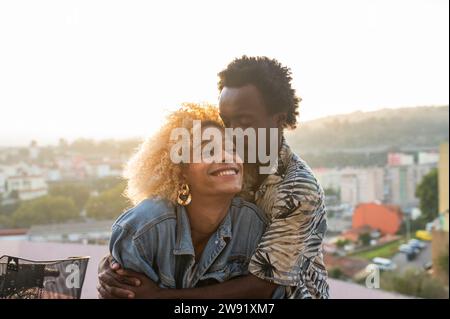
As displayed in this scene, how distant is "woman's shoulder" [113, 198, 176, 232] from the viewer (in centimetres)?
162

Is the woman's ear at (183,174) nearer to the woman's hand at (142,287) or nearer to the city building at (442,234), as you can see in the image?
the woman's hand at (142,287)

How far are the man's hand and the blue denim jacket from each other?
17 mm

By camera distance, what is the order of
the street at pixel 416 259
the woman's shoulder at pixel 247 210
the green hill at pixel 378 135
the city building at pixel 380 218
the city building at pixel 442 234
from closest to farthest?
the woman's shoulder at pixel 247 210, the green hill at pixel 378 135, the city building at pixel 380 218, the city building at pixel 442 234, the street at pixel 416 259

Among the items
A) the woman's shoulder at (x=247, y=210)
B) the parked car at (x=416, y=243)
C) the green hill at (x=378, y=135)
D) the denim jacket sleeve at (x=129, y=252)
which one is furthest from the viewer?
the parked car at (x=416, y=243)

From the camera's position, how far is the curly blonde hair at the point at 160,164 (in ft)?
5.51

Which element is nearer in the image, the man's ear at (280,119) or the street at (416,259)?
the man's ear at (280,119)

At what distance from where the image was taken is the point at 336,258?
15695 mm

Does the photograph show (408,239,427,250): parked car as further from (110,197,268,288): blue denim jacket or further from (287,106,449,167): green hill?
(110,197,268,288): blue denim jacket

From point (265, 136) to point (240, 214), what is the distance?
231 mm

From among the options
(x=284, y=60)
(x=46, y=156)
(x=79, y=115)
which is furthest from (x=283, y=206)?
(x=46, y=156)

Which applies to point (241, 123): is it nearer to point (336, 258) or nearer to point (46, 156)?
point (46, 156)

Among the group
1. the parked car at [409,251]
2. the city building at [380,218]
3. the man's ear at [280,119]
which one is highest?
the man's ear at [280,119]

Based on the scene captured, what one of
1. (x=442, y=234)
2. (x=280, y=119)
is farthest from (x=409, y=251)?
(x=280, y=119)

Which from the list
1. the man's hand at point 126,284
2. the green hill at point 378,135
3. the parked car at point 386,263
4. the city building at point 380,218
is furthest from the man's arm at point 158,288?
the parked car at point 386,263
